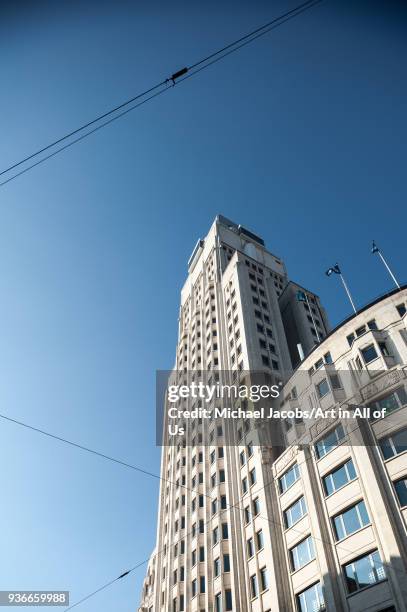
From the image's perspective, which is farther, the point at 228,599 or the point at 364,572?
the point at 228,599

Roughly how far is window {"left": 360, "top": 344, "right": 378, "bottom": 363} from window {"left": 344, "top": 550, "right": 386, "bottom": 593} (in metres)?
14.9

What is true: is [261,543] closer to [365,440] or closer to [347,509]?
[347,509]

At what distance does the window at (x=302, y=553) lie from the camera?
3403cm

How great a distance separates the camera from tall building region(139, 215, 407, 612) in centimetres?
3009

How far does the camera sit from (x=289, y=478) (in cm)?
3984

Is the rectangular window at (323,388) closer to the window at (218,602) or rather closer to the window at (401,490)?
the window at (401,490)

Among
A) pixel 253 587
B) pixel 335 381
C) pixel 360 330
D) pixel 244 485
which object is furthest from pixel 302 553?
pixel 360 330

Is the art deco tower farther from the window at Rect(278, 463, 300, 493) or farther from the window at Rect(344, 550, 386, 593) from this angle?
the window at Rect(344, 550, 386, 593)

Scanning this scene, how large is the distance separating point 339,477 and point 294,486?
5598mm

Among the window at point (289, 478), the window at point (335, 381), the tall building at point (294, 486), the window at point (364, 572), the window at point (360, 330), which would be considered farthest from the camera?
the window at point (360, 330)

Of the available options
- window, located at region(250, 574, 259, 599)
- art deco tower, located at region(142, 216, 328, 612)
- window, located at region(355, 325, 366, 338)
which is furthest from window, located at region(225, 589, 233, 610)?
window, located at region(355, 325, 366, 338)

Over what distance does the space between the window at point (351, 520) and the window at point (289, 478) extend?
20.4 feet

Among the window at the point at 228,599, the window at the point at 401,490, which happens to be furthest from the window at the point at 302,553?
the window at the point at 228,599

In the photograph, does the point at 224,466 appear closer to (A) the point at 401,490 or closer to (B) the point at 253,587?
(B) the point at 253,587
